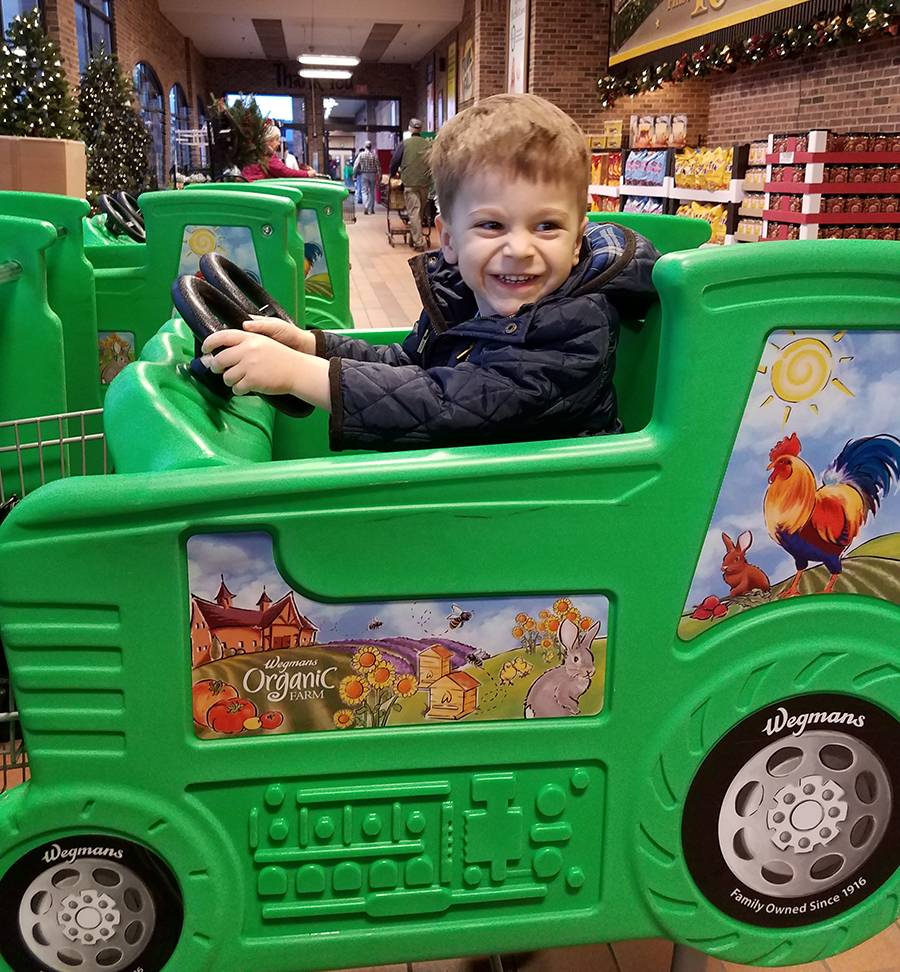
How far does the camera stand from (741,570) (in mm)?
1165

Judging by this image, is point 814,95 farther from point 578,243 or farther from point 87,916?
point 87,916

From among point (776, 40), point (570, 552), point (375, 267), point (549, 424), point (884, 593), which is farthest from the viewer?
point (375, 267)

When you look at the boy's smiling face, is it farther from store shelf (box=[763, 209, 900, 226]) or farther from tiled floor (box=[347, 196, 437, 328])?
store shelf (box=[763, 209, 900, 226])

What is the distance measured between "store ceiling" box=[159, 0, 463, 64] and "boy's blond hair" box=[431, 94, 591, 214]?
18.2 meters

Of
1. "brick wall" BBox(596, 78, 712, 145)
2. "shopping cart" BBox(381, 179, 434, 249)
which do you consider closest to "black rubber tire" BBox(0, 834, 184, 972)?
"brick wall" BBox(596, 78, 712, 145)

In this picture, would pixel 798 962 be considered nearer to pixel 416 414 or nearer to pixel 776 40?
pixel 416 414

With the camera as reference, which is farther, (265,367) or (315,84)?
(315,84)

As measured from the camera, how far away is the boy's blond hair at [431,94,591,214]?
4.24ft

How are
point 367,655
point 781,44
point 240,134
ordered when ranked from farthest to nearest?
point 240,134 → point 781,44 → point 367,655

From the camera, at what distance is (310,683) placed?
1.12m

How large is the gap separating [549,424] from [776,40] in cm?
846

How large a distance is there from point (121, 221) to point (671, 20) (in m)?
8.80

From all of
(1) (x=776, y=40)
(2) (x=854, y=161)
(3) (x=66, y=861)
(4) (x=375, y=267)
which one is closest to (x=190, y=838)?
(3) (x=66, y=861)

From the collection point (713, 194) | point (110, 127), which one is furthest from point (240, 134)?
point (713, 194)
